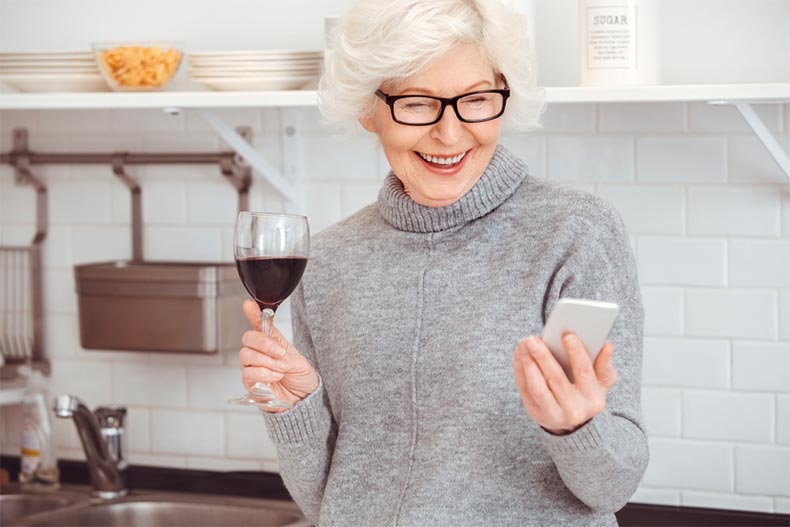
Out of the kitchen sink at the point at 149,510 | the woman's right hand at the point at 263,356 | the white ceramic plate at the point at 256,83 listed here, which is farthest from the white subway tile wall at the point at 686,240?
the woman's right hand at the point at 263,356

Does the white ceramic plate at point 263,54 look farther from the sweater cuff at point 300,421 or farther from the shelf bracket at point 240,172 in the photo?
the sweater cuff at point 300,421

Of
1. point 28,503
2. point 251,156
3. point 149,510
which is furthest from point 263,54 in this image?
point 28,503

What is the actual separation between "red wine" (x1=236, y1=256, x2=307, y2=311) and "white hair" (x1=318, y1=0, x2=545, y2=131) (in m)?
0.27

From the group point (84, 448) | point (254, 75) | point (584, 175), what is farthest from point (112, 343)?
point (584, 175)

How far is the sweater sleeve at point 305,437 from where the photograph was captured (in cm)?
145

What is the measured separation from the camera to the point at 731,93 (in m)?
1.79

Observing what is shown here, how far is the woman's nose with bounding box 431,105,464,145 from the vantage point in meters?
1.37

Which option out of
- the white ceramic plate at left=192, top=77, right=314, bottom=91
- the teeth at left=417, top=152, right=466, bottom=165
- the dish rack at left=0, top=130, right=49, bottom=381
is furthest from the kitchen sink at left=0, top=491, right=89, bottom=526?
the teeth at left=417, top=152, right=466, bottom=165

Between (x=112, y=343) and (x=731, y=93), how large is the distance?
4.09 feet

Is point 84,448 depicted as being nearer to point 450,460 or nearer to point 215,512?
point 215,512

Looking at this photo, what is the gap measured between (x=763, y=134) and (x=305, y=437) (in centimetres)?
90

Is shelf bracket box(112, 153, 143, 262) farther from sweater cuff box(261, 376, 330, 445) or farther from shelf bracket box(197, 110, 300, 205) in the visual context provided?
sweater cuff box(261, 376, 330, 445)

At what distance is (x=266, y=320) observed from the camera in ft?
4.25

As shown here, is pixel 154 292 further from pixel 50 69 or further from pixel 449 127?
pixel 449 127
